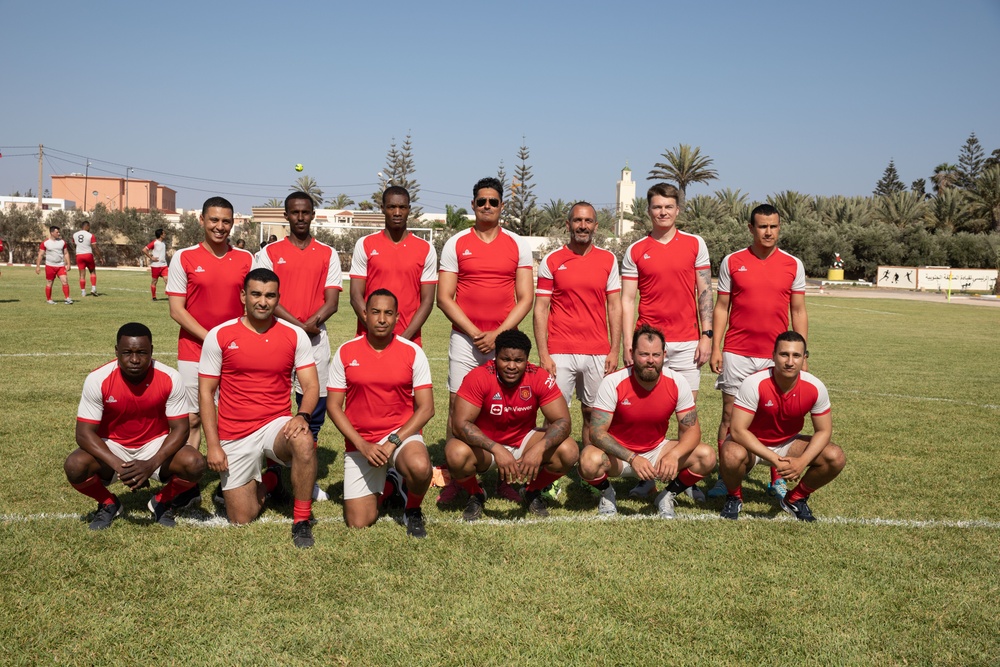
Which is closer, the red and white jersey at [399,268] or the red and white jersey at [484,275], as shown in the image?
the red and white jersey at [484,275]

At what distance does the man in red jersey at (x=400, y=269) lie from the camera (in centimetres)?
627

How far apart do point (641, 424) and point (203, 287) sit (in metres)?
3.59

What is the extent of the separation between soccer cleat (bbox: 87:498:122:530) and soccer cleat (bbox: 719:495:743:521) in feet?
14.0

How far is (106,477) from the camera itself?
5152 millimetres

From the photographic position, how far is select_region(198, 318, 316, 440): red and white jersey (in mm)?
5262

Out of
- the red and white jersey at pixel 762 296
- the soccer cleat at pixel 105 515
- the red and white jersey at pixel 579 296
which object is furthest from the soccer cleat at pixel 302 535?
the red and white jersey at pixel 762 296

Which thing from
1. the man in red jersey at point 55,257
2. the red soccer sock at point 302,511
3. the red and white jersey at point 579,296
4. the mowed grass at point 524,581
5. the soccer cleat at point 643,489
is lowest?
the mowed grass at point 524,581

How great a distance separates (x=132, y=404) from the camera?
201 inches

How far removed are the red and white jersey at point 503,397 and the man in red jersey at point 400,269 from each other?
3.16 feet

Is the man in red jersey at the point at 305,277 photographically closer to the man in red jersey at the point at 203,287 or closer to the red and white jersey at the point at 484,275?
the man in red jersey at the point at 203,287

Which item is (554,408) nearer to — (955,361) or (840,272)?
(955,361)

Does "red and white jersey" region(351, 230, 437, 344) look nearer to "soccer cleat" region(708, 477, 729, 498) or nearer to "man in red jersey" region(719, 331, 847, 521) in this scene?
"man in red jersey" region(719, 331, 847, 521)

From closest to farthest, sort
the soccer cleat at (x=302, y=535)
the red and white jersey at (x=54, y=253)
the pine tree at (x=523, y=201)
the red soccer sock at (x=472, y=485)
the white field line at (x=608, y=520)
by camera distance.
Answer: the soccer cleat at (x=302, y=535), the white field line at (x=608, y=520), the red soccer sock at (x=472, y=485), the red and white jersey at (x=54, y=253), the pine tree at (x=523, y=201)

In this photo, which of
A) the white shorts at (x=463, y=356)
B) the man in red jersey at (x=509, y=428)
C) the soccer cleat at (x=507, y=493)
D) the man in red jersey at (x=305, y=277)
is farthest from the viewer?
the man in red jersey at (x=305, y=277)
